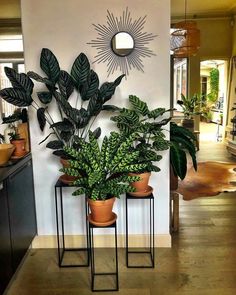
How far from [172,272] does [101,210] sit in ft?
2.90

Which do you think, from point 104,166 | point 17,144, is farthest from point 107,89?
point 17,144

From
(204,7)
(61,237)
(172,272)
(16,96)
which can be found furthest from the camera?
(204,7)

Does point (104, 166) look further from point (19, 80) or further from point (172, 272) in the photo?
point (172, 272)

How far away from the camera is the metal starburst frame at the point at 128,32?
270 centimetres

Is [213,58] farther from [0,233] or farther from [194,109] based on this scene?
[0,233]

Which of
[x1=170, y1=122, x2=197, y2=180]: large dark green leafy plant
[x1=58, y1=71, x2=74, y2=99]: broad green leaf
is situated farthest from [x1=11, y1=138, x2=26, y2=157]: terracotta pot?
[x1=170, y1=122, x2=197, y2=180]: large dark green leafy plant

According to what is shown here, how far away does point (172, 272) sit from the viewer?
262 cm

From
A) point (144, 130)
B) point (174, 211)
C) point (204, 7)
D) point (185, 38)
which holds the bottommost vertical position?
point (174, 211)

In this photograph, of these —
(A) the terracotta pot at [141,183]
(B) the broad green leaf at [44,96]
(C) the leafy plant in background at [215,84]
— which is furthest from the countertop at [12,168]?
(C) the leafy plant in background at [215,84]

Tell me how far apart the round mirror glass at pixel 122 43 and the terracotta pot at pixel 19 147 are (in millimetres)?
1135

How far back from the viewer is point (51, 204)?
300 centimetres

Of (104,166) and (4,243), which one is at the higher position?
(104,166)

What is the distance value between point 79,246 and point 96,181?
1148 mm

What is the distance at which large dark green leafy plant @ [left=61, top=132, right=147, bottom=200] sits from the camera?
223 centimetres
